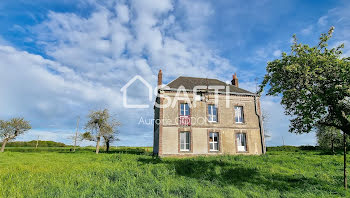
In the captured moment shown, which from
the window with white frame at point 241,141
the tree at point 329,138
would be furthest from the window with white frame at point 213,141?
the tree at point 329,138

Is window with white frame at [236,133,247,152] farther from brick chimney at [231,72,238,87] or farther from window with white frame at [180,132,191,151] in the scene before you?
brick chimney at [231,72,238,87]

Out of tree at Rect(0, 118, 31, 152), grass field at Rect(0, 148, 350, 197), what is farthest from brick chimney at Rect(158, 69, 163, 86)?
tree at Rect(0, 118, 31, 152)

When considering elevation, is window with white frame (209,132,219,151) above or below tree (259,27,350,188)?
below

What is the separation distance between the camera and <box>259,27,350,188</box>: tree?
25.8 feet

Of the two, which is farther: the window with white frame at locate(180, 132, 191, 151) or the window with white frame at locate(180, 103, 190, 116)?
the window with white frame at locate(180, 103, 190, 116)

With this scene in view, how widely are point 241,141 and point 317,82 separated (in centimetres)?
1180

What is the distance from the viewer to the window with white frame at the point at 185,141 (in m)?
17.7

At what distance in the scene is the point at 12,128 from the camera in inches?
1176

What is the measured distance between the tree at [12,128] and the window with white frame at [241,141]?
34.1 meters

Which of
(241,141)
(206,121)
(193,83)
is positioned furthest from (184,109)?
(241,141)

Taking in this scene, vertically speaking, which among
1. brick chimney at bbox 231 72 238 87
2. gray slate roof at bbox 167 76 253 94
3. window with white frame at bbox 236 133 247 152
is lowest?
window with white frame at bbox 236 133 247 152

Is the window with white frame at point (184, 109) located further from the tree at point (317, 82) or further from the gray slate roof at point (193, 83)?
the tree at point (317, 82)

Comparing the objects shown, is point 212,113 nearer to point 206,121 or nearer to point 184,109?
point 206,121

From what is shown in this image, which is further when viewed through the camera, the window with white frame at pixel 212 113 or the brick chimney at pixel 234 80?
the brick chimney at pixel 234 80
